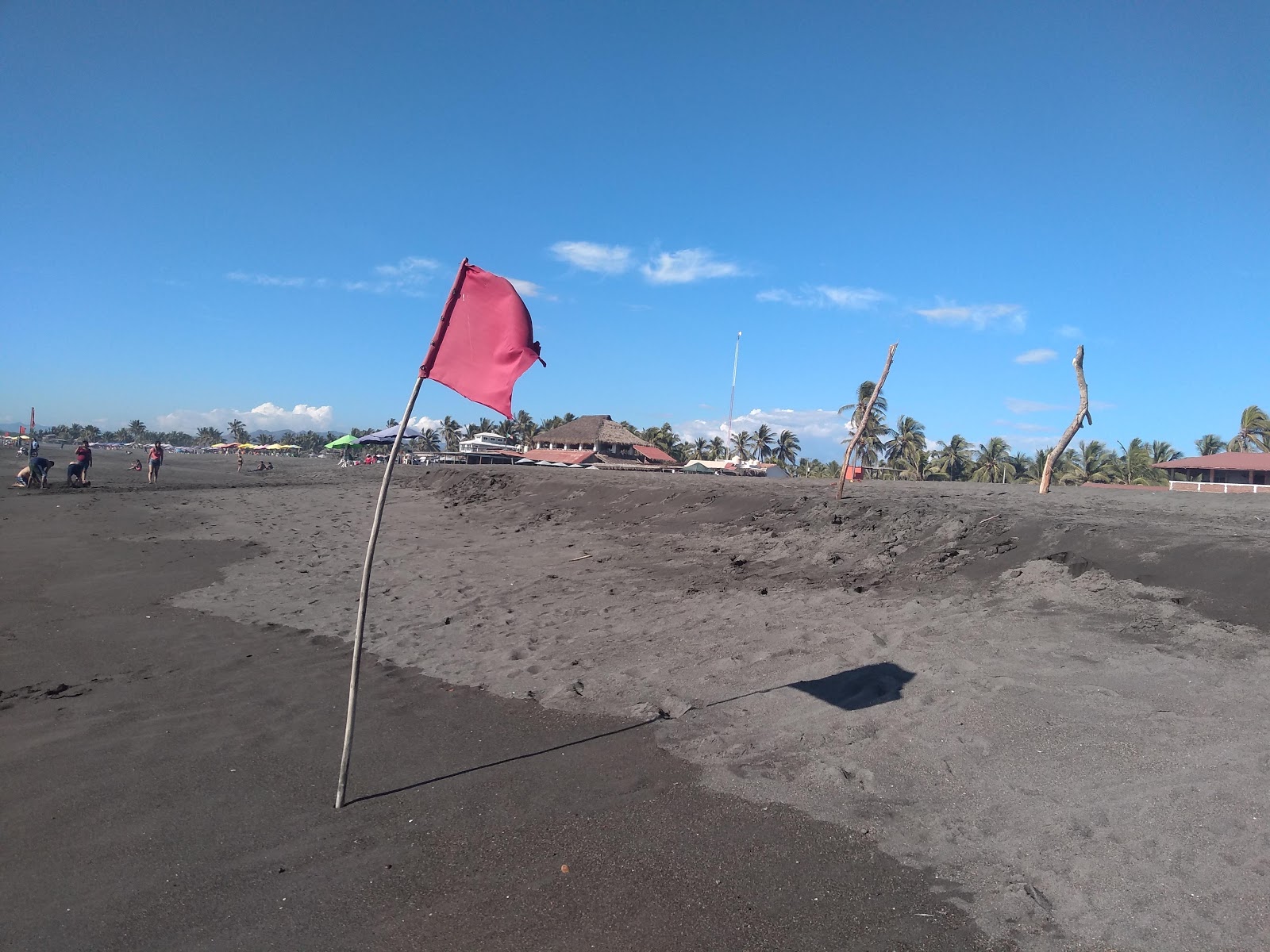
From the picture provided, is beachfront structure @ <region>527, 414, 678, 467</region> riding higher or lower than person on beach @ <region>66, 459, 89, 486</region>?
higher

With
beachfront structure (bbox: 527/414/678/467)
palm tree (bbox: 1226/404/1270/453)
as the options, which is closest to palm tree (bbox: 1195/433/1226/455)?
palm tree (bbox: 1226/404/1270/453)

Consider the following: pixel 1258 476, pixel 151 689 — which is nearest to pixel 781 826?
pixel 151 689

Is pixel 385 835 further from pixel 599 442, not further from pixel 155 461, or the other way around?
pixel 599 442

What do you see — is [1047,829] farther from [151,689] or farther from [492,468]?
[492,468]

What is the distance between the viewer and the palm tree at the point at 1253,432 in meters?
53.1

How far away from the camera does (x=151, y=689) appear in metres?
6.41

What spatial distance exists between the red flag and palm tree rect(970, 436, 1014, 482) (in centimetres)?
6342

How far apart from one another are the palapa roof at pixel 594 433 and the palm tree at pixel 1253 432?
4480 cm

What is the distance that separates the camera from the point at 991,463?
204 feet

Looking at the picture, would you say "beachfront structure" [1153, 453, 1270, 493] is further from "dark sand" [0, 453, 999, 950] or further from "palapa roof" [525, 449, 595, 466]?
"dark sand" [0, 453, 999, 950]

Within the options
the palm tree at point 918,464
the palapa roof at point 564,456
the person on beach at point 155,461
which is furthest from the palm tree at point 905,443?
the person on beach at point 155,461

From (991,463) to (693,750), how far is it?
64522mm

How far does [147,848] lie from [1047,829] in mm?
4686

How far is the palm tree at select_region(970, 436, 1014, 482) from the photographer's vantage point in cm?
6097
